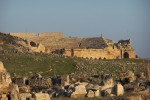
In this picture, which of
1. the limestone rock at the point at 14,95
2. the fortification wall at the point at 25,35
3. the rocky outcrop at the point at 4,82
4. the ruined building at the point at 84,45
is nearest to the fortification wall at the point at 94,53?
the ruined building at the point at 84,45

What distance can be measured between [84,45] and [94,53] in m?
7.08

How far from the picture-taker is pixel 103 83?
104 ft

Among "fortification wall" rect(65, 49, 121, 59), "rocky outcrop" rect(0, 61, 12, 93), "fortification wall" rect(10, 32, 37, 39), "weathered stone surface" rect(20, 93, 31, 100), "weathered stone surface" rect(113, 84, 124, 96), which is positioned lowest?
"weathered stone surface" rect(20, 93, 31, 100)

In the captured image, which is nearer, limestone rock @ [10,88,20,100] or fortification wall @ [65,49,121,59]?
limestone rock @ [10,88,20,100]

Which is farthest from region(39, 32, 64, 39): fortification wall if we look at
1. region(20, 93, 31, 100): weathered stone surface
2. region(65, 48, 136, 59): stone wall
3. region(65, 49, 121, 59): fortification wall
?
region(20, 93, 31, 100): weathered stone surface

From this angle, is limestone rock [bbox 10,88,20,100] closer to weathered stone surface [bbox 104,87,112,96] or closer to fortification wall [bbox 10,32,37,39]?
weathered stone surface [bbox 104,87,112,96]

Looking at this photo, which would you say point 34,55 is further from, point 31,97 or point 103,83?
point 31,97

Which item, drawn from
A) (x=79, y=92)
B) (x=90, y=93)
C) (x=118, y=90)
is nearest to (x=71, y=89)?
(x=79, y=92)

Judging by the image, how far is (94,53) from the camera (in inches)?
2729

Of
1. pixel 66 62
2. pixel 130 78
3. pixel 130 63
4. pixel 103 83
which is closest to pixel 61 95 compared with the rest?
pixel 103 83

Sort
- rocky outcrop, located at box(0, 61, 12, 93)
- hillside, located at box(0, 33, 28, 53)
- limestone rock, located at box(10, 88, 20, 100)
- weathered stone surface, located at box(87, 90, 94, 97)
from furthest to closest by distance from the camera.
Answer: hillside, located at box(0, 33, 28, 53), weathered stone surface, located at box(87, 90, 94, 97), rocky outcrop, located at box(0, 61, 12, 93), limestone rock, located at box(10, 88, 20, 100)

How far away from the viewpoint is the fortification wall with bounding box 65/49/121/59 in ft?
223

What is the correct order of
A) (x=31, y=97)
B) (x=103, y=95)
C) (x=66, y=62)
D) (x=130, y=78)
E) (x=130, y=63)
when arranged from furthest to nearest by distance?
1. (x=130, y=63)
2. (x=66, y=62)
3. (x=130, y=78)
4. (x=103, y=95)
5. (x=31, y=97)

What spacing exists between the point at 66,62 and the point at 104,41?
77.2ft
